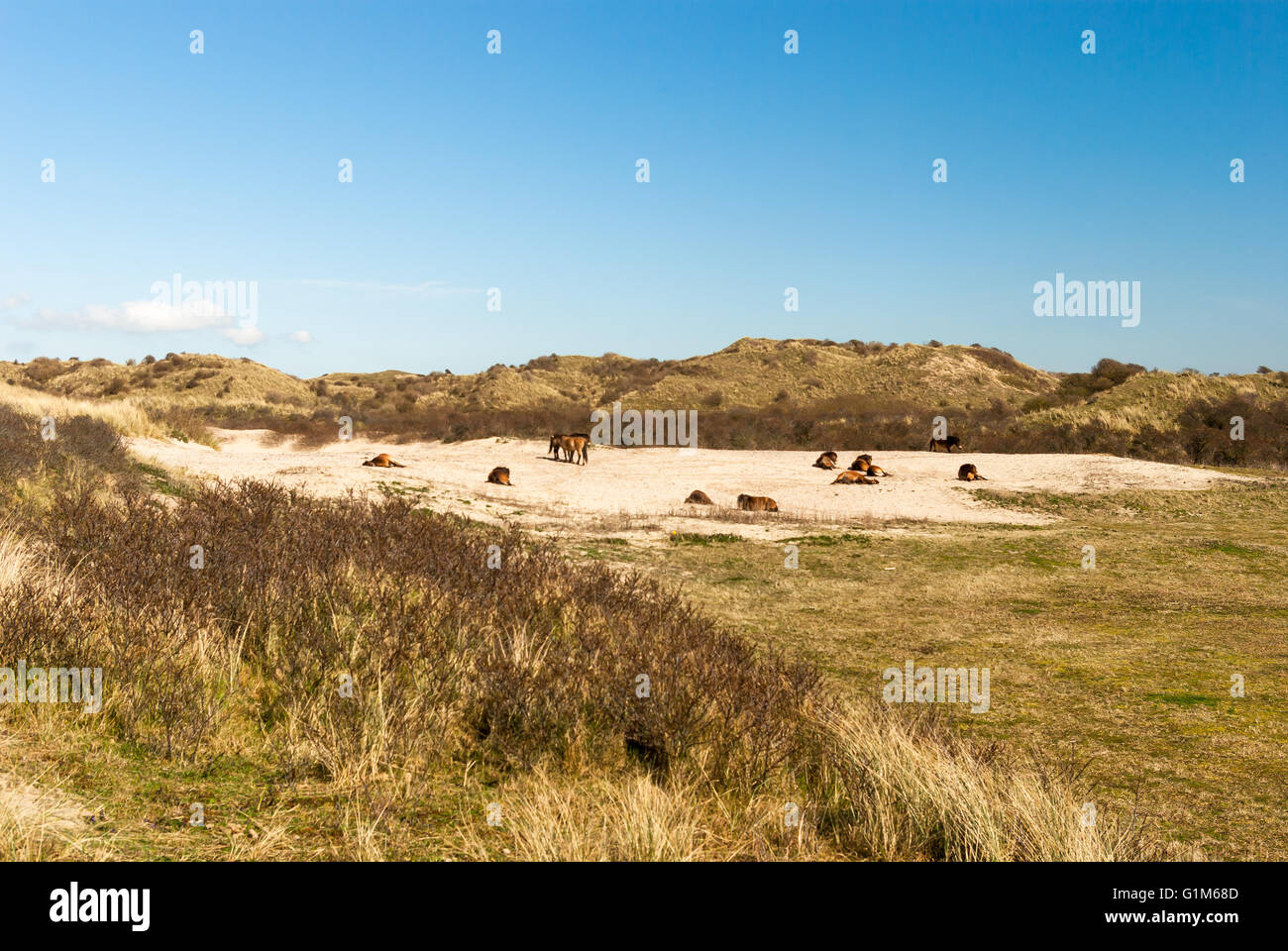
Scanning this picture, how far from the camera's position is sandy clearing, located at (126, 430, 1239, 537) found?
17.8 m

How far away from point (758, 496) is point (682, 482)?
3422mm

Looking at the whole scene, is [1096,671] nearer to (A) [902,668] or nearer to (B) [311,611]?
(A) [902,668]

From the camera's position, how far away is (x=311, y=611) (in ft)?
19.3

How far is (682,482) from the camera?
23188 millimetres

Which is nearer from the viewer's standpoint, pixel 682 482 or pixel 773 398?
pixel 682 482

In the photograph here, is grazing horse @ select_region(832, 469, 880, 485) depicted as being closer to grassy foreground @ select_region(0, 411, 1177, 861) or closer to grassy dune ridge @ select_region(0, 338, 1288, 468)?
grassy dune ridge @ select_region(0, 338, 1288, 468)

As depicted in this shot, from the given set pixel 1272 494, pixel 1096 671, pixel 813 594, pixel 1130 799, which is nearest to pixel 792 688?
pixel 1130 799

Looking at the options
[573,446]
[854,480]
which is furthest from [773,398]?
[854,480]

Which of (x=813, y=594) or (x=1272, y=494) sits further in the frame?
(x=1272, y=494)

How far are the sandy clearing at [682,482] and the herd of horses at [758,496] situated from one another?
0.35m

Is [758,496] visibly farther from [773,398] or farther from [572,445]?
[773,398]

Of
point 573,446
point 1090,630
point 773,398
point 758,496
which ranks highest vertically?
point 773,398

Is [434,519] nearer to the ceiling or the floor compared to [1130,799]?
nearer to the ceiling
